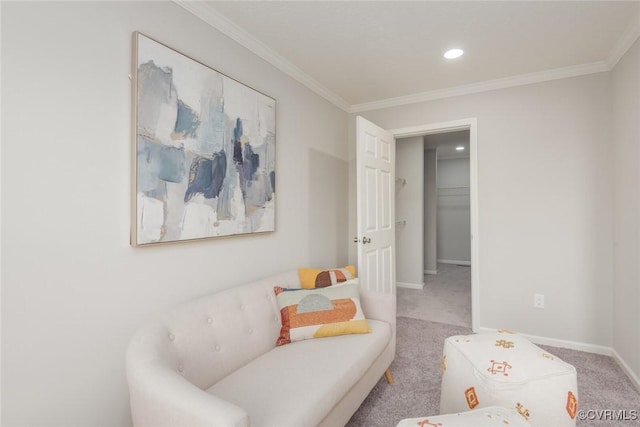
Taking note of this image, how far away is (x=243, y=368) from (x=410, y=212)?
3.95m

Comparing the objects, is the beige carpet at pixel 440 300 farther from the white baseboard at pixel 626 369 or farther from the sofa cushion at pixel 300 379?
the sofa cushion at pixel 300 379

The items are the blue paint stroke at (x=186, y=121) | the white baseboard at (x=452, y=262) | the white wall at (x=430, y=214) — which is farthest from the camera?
the white baseboard at (x=452, y=262)

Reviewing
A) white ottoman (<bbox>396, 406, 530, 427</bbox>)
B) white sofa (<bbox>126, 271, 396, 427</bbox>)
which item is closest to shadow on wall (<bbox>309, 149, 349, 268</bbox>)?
white sofa (<bbox>126, 271, 396, 427</bbox>)

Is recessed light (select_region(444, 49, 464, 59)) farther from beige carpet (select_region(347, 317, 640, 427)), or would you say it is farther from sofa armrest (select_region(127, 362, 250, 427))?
sofa armrest (select_region(127, 362, 250, 427))

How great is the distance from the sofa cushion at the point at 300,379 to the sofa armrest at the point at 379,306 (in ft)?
0.88

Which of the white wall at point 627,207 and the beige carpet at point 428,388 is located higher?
the white wall at point 627,207

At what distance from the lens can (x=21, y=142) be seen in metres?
1.21

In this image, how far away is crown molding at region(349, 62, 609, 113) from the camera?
2750 mm

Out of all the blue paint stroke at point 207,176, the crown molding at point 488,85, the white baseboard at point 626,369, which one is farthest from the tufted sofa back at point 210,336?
the crown molding at point 488,85

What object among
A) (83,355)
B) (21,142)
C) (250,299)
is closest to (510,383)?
(250,299)

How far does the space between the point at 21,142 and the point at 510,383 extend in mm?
2235

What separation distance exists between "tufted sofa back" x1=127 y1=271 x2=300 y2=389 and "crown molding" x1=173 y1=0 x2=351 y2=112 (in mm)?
1655

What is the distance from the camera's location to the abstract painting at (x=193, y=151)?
5.24ft

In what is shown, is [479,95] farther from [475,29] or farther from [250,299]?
[250,299]
